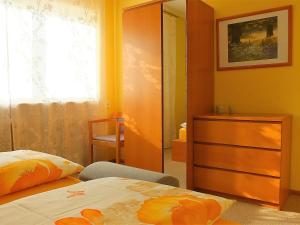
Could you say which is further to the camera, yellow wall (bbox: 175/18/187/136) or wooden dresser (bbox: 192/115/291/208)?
yellow wall (bbox: 175/18/187/136)

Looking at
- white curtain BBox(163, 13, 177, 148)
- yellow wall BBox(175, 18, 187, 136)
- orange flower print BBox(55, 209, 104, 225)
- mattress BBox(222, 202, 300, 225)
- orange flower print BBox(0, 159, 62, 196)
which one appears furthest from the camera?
white curtain BBox(163, 13, 177, 148)

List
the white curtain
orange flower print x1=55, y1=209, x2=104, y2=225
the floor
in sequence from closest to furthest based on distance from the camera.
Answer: orange flower print x1=55, y1=209, x2=104, y2=225 → the floor → the white curtain

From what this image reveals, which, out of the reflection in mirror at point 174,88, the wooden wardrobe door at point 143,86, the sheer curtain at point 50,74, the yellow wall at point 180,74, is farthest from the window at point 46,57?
the yellow wall at point 180,74

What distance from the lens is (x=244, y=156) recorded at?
8.03 feet

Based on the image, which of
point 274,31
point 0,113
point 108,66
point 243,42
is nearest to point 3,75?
point 0,113

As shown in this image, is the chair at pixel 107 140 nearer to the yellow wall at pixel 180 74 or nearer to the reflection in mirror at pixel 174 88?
the reflection in mirror at pixel 174 88

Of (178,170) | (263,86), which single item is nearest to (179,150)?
(178,170)

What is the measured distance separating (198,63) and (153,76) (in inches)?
18.6

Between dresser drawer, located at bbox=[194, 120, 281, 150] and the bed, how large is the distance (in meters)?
1.41

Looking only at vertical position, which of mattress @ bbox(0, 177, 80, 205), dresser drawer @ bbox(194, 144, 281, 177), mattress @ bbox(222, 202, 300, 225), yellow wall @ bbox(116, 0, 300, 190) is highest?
yellow wall @ bbox(116, 0, 300, 190)

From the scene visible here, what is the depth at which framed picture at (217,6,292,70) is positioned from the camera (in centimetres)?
265

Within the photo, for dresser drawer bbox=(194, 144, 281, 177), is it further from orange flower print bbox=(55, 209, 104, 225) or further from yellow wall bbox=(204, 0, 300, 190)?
orange flower print bbox=(55, 209, 104, 225)

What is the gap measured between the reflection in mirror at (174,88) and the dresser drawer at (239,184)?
19 cm

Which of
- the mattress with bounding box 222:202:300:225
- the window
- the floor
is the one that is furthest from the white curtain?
the window
